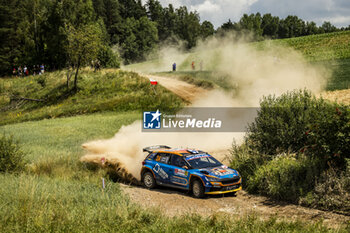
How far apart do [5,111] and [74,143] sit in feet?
89.0

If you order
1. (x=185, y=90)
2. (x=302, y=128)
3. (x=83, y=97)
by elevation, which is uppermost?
(x=185, y=90)

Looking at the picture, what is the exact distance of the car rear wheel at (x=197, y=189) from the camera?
1420 centimetres

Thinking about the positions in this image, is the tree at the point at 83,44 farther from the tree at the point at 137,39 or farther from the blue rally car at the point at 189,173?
the tree at the point at 137,39

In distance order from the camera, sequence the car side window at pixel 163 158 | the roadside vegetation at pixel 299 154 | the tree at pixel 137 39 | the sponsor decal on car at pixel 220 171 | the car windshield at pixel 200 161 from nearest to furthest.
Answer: the roadside vegetation at pixel 299 154 < the sponsor decal on car at pixel 220 171 < the car windshield at pixel 200 161 < the car side window at pixel 163 158 < the tree at pixel 137 39

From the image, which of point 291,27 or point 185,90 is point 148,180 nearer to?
point 185,90

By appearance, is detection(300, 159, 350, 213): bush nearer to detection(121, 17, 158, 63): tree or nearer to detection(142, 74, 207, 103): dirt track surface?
detection(142, 74, 207, 103): dirt track surface

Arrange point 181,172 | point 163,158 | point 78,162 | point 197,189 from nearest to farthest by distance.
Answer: point 197,189 → point 181,172 → point 163,158 → point 78,162

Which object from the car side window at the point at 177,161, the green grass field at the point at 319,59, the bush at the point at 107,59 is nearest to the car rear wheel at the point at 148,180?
the car side window at the point at 177,161

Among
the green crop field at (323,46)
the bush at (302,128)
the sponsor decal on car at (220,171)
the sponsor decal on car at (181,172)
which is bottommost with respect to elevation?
the sponsor decal on car at (181,172)

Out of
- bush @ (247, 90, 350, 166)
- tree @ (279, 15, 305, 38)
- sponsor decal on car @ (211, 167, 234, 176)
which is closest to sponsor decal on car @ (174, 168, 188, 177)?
sponsor decal on car @ (211, 167, 234, 176)

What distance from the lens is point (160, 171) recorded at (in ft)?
52.0

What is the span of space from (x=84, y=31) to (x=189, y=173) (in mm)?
36406

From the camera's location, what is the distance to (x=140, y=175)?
17422 millimetres

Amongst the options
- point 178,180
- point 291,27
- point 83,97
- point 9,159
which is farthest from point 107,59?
point 291,27
